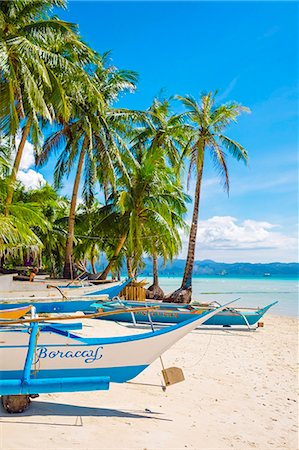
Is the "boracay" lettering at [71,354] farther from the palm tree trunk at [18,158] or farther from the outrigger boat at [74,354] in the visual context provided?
the palm tree trunk at [18,158]

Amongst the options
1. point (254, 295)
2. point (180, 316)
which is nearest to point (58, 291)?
point (180, 316)

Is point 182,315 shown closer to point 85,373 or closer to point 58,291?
point 58,291

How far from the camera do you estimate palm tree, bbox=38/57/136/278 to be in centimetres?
1628

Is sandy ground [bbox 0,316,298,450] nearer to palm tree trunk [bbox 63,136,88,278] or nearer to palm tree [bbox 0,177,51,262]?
palm tree [bbox 0,177,51,262]

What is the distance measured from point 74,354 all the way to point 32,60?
9125 millimetres

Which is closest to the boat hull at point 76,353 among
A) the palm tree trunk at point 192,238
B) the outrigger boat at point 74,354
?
the outrigger boat at point 74,354

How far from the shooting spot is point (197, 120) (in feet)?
54.5

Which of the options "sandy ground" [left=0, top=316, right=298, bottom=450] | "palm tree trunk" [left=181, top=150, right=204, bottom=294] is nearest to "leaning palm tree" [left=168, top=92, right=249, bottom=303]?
"palm tree trunk" [left=181, top=150, right=204, bottom=294]

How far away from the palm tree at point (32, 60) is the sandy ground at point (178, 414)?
8.23 m

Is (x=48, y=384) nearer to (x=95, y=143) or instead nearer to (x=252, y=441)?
(x=252, y=441)

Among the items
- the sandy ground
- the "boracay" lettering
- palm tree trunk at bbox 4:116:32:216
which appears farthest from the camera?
palm tree trunk at bbox 4:116:32:216

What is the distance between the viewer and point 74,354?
442cm

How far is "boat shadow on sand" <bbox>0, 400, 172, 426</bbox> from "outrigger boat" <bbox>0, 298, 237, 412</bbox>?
12cm

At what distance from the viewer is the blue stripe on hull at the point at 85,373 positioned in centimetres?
427
